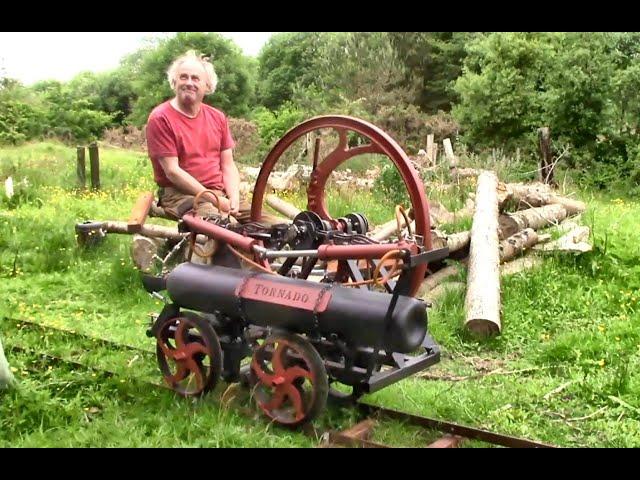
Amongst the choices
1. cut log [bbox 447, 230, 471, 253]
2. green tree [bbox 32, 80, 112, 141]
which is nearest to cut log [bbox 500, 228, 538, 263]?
cut log [bbox 447, 230, 471, 253]

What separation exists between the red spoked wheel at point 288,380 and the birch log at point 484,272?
7.75ft

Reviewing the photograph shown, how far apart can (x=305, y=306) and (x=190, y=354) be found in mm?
1077

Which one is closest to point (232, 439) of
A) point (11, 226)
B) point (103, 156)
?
point (11, 226)

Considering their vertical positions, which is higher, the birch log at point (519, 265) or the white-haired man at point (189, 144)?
the white-haired man at point (189, 144)

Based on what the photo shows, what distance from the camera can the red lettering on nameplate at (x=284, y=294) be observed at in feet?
14.5

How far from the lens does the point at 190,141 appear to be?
19.9 feet

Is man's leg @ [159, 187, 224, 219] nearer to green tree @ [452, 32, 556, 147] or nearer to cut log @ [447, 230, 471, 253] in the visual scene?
cut log @ [447, 230, 471, 253]

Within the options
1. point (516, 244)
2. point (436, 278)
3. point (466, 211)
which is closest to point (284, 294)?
point (436, 278)

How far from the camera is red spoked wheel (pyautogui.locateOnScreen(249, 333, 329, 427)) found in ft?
14.4

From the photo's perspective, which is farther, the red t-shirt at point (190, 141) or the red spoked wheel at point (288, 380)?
the red t-shirt at point (190, 141)

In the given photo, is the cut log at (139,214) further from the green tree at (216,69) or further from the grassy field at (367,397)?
the green tree at (216,69)

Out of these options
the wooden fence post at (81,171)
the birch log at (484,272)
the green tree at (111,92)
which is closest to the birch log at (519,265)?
the birch log at (484,272)

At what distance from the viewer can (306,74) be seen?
28281 mm

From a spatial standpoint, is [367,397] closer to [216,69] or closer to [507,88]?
[507,88]
